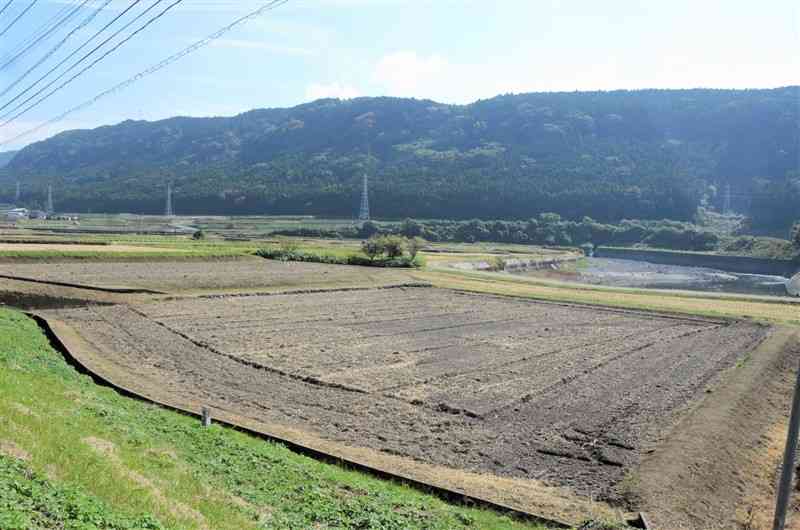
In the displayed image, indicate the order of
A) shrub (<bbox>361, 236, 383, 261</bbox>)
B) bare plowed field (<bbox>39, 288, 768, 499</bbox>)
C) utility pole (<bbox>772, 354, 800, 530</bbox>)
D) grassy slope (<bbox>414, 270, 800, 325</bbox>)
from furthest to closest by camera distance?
shrub (<bbox>361, 236, 383, 261</bbox>)
grassy slope (<bbox>414, 270, 800, 325</bbox>)
bare plowed field (<bbox>39, 288, 768, 499</bbox>)
utility pole (<bbox>772, 354, 800, 530</bbox>)

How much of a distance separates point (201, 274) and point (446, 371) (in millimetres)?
30469

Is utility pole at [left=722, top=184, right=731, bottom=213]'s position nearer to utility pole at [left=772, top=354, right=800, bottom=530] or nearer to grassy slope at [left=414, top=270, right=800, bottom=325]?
grassy slope at [left=414, top=270, right=800, bottom=325]

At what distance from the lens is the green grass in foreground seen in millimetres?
7375

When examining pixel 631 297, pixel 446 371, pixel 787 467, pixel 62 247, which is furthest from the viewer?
pixel 62 247

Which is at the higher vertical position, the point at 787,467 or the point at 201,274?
the point at 787,467

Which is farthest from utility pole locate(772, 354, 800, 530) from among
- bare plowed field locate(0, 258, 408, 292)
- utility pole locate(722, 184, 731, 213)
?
utility pole locate(722, 184, 731, 213)

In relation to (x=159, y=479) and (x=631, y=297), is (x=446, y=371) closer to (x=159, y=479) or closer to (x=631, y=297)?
(x=159, y=479)

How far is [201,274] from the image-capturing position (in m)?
48.1

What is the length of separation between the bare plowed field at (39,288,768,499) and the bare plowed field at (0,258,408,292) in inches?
227

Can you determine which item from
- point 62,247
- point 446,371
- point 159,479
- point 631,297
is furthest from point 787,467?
point 62,247

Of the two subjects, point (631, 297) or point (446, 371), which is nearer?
point (446, 371)

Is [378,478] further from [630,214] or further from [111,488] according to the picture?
[630,214]

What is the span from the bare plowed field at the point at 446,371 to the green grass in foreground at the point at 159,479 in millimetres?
2634

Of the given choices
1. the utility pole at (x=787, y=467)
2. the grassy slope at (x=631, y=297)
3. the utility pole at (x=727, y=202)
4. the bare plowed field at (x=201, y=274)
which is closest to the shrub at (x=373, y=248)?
the grassy slope at (x=631, y=297)
